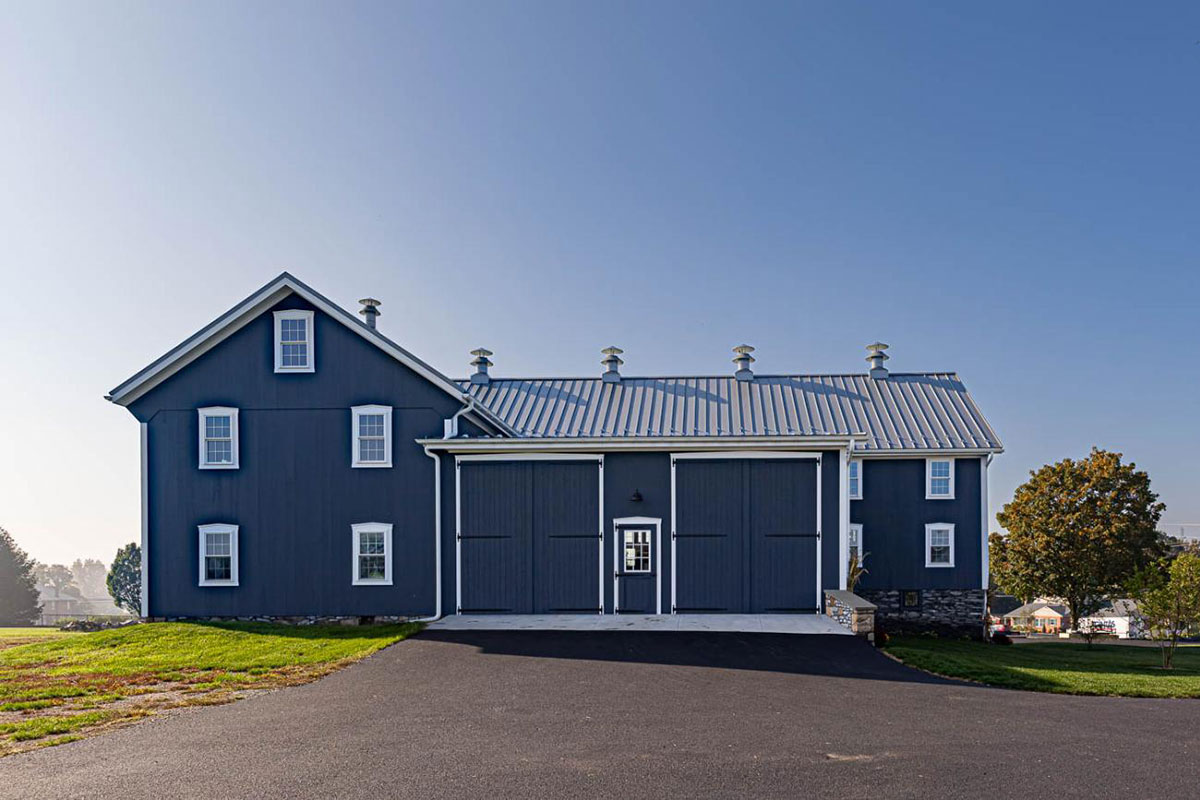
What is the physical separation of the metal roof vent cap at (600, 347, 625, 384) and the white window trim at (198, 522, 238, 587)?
13488mm

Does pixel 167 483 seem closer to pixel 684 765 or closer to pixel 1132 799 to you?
pixel 684 765

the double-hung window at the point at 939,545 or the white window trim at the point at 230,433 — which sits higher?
the white window trim at the point at 230,433

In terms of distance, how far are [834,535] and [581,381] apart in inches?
485

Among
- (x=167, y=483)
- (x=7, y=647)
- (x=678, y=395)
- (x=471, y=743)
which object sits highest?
(x=678, y=395)

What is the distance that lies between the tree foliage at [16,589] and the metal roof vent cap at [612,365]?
60.0 meters

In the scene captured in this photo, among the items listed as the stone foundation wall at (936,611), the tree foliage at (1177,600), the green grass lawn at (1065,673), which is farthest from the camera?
the stone foundation wall at (936,611)

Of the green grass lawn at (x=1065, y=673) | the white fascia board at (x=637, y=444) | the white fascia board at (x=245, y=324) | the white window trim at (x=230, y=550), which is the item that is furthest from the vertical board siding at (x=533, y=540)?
the green grass lawn at (x=1065, y=673)

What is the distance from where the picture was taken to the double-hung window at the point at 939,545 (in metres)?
26.2

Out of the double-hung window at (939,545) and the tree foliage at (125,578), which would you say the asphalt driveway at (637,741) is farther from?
the tree foliage at (125,578)

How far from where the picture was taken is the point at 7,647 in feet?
60.6

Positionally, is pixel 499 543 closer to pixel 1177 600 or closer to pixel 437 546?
pixel 437 546

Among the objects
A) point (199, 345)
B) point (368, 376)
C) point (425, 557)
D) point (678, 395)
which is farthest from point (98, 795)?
point (678, 395)

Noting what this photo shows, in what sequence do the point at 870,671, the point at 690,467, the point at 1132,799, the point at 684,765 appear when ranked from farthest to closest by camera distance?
the point at 690,467 < the point at 870,671 < the point at 684,765 < the point at 1132,799

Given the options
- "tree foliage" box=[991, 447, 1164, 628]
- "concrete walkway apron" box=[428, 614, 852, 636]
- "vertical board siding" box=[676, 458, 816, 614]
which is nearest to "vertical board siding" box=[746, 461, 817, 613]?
"vertical board siding" box=[676, 458, 816, 614]
